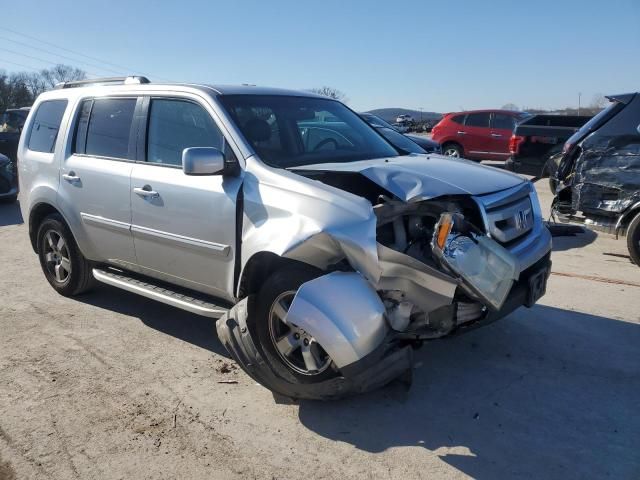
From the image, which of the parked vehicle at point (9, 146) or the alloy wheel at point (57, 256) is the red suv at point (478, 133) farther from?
the alloy wheel at point (57, 256)

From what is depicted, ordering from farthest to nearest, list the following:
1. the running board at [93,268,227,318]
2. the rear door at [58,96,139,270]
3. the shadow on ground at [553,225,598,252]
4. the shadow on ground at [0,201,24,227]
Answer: the shadow on ground at [0,201,24,227]
the shadow on ground at [553,225,598,252]
the rear door at [58,96,139,270]
the running board at [93,268,227,318]

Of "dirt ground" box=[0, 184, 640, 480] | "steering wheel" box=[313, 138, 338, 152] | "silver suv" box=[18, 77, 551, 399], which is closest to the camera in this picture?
"dirt ground" box=[0, 184, 640, 480]

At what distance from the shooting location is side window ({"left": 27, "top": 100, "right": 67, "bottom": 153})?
215 inches

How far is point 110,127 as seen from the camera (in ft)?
16.0

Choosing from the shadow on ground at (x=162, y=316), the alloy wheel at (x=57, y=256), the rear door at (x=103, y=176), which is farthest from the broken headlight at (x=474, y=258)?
the alloy wheel at (x=57, y=256)

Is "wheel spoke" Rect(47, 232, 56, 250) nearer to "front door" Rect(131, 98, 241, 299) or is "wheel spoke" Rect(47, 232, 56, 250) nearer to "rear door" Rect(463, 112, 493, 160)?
"front door" Rect(131, 98, 241, 299)

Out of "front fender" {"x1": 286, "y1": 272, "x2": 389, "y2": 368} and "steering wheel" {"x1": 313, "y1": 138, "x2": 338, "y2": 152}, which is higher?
"steering wheel" {"x1": 313, "y1": 138, "x2": 338, "y2": 152}

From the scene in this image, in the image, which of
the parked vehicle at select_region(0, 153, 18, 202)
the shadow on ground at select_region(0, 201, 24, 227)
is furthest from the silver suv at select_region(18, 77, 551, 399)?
the parked vehicle at select_region(0, 153, 18, 202)

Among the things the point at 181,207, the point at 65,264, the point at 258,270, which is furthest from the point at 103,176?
the point at 258,270

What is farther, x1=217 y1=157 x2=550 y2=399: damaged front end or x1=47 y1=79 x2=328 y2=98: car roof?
x1=47 y1=79 x2=328 y2=98: car roof

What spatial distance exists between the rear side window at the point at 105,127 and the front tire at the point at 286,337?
2011 millimetres

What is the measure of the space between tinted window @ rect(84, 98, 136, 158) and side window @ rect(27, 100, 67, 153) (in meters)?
0.58

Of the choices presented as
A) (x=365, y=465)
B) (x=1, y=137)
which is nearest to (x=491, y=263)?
(x=365, y=465)

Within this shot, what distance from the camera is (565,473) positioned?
2834 millimetres
